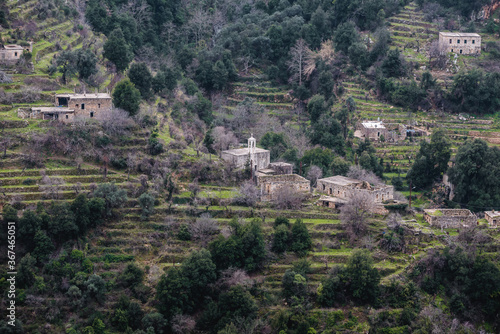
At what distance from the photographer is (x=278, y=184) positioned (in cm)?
4741

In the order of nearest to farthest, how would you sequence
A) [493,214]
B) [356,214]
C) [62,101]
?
[356,214] < [493,214] < [62,101]

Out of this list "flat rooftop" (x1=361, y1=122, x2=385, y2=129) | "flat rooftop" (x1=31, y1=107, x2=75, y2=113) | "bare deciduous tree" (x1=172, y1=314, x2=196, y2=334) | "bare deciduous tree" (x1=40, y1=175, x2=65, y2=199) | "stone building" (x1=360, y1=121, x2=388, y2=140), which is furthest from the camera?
"flat rooftop" (x1=361, y1=122, x2=385, y2=129)

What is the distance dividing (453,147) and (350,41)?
50.8 feet

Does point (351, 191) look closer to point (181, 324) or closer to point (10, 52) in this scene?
point (181, 324)

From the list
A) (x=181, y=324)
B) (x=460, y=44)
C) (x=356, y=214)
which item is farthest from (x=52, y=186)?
(x=460, y=44)

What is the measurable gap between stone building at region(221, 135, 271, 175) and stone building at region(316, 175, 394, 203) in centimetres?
445

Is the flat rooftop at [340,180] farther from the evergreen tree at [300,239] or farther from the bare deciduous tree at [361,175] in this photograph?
the evergreen tree at [300,239]

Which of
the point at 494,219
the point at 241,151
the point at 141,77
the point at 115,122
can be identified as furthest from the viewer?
the point at 141,77

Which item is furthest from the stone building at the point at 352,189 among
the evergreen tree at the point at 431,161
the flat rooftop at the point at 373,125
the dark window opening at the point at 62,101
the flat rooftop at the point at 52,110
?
the dark window opening at the point at 62,101

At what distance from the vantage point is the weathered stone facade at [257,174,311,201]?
4712 cm

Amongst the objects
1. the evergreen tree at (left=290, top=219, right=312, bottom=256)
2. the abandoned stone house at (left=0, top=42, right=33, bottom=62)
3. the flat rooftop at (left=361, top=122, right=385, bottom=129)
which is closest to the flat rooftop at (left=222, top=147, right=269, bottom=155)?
the evergreen tree at (left=290, top=219, right=312, bottom=256)

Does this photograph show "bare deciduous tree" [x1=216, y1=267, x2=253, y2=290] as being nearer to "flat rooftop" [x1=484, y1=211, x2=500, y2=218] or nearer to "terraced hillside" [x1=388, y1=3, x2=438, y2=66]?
"flat rooftop" [x1=484, y1=211, x2=500, y2=218]

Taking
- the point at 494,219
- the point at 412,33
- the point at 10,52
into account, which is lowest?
the point at 494,219

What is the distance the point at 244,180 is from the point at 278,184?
98.5 inches
